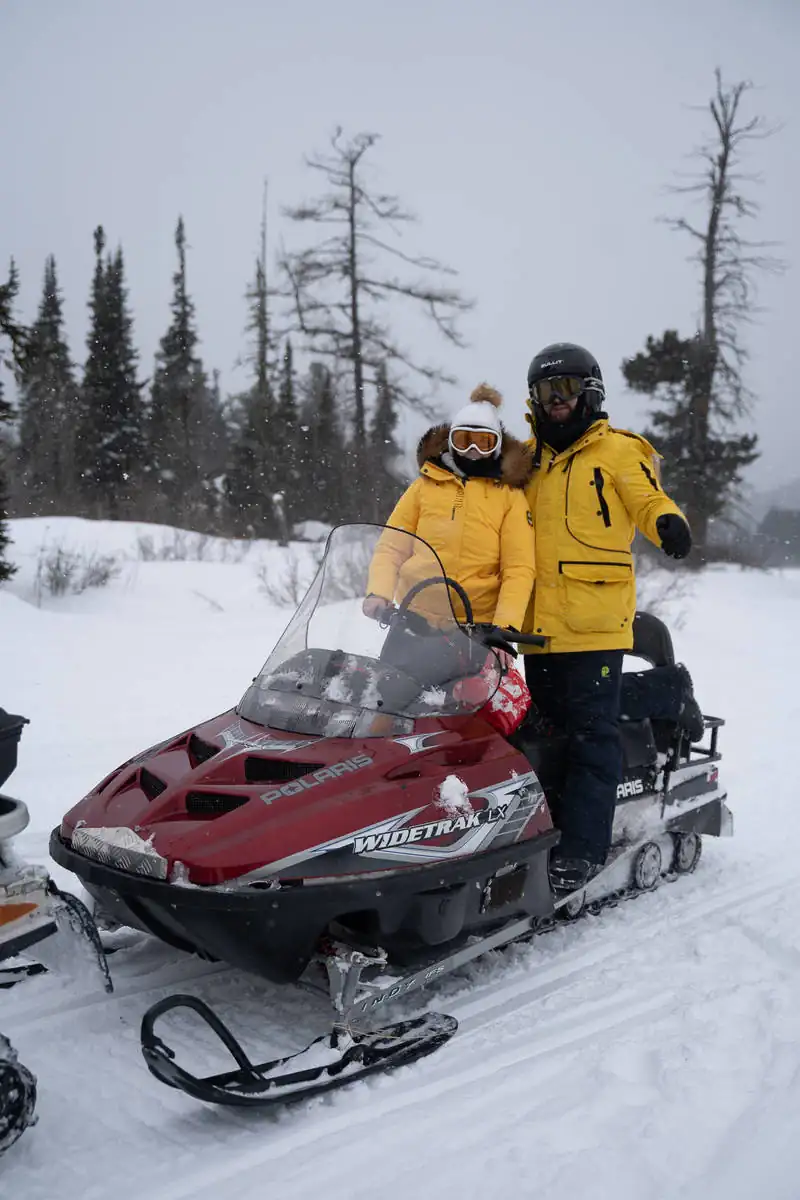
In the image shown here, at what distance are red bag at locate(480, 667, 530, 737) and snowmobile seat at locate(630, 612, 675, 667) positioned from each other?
1048 millimetres

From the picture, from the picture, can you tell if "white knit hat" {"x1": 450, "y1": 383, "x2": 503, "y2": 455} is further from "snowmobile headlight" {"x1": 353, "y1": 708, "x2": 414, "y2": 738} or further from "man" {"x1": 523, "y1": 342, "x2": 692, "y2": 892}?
"snowmobile headlight" {"x1": 353, "y1": 708, "x2": 414, "y2": 738}

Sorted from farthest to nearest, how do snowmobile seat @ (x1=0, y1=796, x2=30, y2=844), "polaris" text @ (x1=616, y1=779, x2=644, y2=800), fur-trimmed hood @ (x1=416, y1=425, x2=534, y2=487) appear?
"polaris" text @ (x1=616, y1=779, x2=644, y2=800)
fur-trimmed hood @ (x1=416, y1=425, x2=534, y2=487)
snowmobile seat @ (x1=0, y1=796, x2=30, y2=844)

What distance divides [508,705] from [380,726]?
55 centimetres

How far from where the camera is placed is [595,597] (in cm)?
367

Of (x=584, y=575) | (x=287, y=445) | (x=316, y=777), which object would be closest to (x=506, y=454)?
(x=584, y=575)

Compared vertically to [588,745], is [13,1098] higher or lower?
lower

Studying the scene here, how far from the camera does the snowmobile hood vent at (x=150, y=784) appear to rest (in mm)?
2926

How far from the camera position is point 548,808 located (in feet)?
11.3

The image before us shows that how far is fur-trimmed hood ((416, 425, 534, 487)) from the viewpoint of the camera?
365 centimetres

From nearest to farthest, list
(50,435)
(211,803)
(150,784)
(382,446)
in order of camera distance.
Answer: (211,803), (150,784), (382,446), (50,435)

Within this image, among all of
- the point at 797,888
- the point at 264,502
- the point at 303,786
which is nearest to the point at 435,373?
the point at 264,502

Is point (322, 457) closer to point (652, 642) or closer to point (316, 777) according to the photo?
point (652, 642)

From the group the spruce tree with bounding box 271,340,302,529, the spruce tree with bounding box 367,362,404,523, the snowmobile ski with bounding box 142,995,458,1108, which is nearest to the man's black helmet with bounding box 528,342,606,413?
the snowmobile ski with bounding box 142,995,458,1108

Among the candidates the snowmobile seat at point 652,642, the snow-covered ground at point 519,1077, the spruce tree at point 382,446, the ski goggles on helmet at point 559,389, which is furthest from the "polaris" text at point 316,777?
the spruce tree at point 382,446
